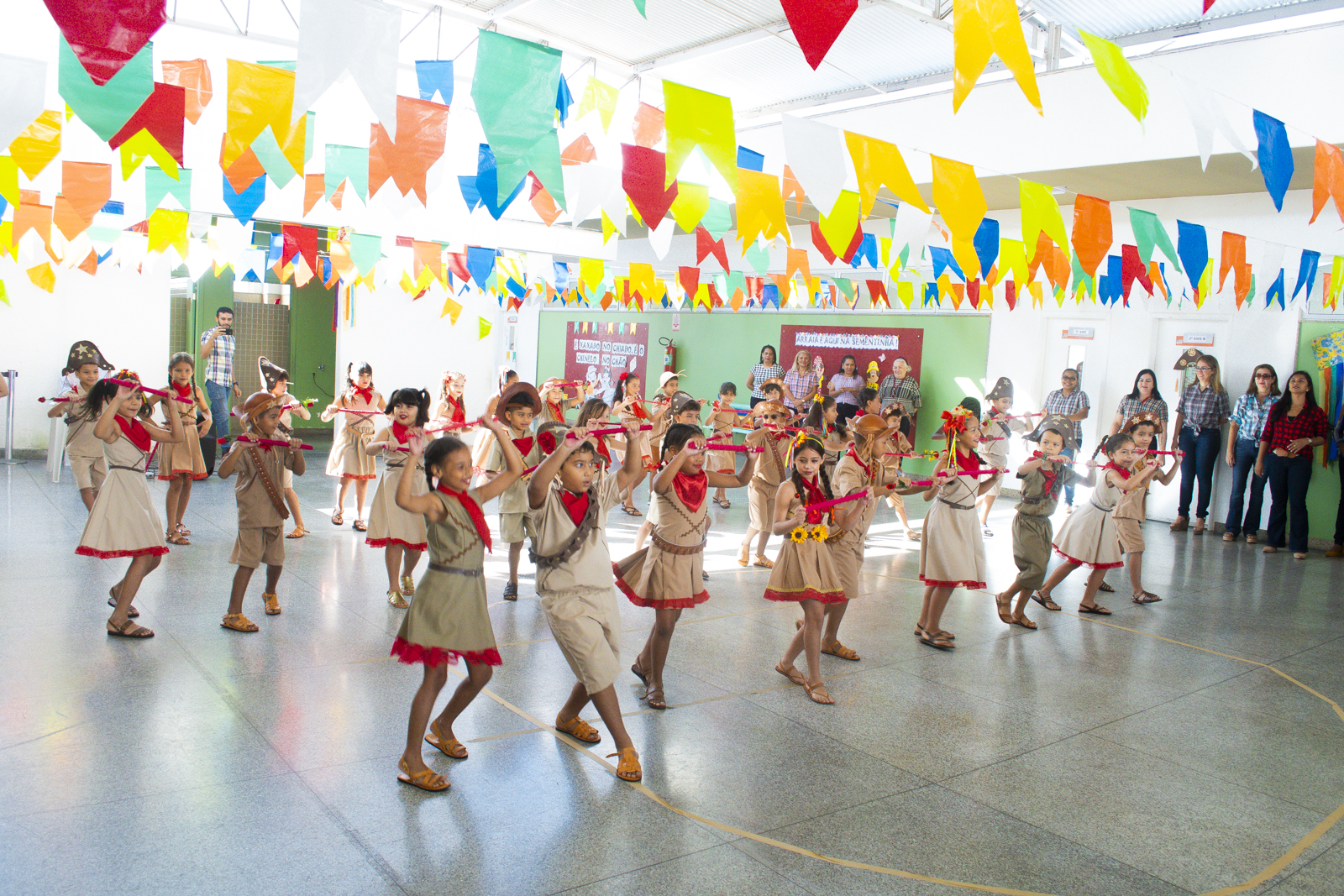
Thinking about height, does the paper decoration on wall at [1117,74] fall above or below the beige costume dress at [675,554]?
above

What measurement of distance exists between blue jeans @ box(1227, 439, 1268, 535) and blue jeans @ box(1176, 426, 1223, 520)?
259mm

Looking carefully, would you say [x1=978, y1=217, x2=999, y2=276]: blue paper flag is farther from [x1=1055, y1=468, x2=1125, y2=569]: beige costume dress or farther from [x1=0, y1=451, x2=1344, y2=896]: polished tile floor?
[x1=0, y1=451, x2=1344, y2=896]: polished tile floor

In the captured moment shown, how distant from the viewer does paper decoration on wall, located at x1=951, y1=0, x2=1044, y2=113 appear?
3264mm

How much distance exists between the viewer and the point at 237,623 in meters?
5.03

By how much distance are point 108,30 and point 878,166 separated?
414 centimetres

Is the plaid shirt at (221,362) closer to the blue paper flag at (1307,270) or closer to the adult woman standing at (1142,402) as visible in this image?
the adult woman standing at (1142,402)

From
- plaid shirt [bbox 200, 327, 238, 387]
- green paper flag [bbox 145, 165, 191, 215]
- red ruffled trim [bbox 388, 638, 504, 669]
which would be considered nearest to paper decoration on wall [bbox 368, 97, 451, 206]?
red ruffled trim [bbox 388, 638, 504, 669]

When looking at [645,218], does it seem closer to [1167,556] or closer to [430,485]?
[430,485]

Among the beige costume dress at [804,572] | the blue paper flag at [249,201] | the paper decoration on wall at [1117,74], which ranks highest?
the paper decoration on wall at [1117,74]

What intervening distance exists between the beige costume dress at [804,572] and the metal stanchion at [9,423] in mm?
10737

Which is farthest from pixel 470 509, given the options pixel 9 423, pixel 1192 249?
pixel 9 423

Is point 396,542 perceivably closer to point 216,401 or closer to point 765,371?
point 216,401

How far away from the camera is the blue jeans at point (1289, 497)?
9094 mm

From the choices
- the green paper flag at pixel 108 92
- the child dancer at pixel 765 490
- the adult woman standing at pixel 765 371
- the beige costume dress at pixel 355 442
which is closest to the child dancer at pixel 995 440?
the child dancer at pixel 765 490
